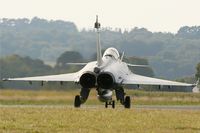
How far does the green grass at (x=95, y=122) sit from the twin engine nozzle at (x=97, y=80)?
7.43 m

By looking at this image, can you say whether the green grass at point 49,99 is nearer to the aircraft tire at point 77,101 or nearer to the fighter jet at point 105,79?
the fighter jet at point 105,79

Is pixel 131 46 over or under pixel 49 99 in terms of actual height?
under

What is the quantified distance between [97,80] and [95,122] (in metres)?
11.8

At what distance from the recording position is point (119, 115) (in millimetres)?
27250

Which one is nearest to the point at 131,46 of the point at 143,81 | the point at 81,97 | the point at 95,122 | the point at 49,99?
the point at 49,99

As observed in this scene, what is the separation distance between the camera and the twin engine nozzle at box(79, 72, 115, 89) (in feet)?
116

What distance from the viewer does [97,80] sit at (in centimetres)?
3528

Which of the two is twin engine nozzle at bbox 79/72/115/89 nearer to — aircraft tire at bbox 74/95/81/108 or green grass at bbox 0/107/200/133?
aircraft tire at bbox 74/95/81/108

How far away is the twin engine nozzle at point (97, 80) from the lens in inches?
1389

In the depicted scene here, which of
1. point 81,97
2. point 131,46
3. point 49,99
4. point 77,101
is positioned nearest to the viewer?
point 77,101

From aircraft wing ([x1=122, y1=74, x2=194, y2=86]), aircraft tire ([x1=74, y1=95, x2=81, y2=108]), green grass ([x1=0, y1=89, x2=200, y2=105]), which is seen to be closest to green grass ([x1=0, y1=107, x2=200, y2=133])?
aircraft tire ([x1=74, y1=95, x2=81, y2=108])

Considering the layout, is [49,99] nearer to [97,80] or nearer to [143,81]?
[143,81]

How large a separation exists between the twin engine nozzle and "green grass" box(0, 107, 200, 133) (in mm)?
7430

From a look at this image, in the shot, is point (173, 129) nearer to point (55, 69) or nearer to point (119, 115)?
point (119, 115)
